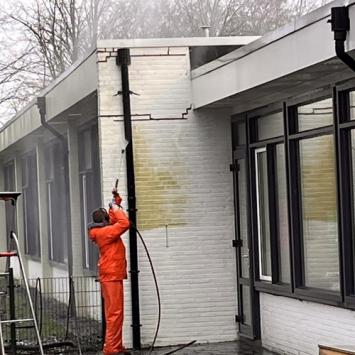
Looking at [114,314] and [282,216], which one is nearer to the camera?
[282,216]

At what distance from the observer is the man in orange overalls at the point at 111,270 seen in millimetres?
12648

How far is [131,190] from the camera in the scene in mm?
13578

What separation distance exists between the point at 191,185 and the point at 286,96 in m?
2.37

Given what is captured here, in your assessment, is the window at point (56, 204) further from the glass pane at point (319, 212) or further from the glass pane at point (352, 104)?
the glass pane at point (352, 104)

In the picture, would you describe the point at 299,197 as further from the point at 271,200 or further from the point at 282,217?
the point at 271,200

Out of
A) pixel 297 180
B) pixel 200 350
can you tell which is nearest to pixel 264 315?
pixel 200 350

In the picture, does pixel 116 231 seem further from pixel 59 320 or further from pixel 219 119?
pixel 59 320

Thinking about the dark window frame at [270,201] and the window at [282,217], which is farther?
the dark window frame at [270,201]

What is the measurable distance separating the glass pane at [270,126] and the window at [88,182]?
4.39 metres

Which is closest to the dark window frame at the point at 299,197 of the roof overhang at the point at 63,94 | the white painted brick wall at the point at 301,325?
the white painted brick wall at the point at 301,325

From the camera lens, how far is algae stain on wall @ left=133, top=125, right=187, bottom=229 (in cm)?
1370

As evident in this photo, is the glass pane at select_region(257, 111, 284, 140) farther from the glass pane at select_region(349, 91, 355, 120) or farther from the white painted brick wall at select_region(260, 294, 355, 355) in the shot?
the white painted brick wall at select_region(260, 294, 355, 355)

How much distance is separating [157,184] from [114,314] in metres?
1.97

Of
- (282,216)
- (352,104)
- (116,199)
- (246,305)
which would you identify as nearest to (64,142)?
(116,199)
